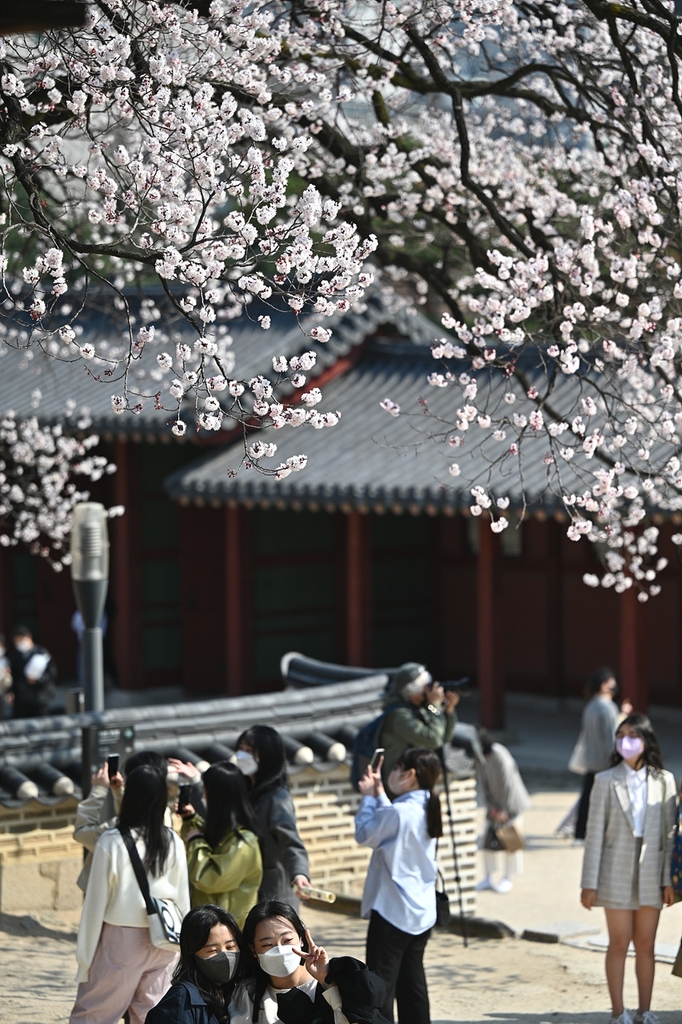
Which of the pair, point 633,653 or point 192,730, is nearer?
point 192,730

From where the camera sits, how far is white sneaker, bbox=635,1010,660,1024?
6.74 metres

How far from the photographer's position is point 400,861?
6.24 m

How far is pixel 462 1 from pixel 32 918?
5.54m

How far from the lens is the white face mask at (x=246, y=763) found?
648 centimetres

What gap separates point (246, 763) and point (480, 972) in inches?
100

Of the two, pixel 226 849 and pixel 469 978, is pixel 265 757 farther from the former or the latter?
pixel 469 978

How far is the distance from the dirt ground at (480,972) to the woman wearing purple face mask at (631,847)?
0.53m

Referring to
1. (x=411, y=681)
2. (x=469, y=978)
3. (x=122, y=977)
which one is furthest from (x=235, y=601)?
(x=122, y=977)

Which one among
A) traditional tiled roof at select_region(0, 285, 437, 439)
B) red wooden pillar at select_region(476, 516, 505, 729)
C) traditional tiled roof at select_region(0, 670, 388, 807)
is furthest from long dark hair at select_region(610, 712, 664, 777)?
traditional tiled roof at select_region(0, 285, 437, 439)

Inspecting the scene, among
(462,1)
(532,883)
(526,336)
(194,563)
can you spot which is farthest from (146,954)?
(194,563)

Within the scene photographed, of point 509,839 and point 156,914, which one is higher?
point 156,914

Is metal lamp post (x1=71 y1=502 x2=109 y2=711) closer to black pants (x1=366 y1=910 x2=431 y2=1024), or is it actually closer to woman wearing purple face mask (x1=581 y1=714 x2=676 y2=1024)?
black pants (x1=366 y1=910 x2=431 y2=1024)

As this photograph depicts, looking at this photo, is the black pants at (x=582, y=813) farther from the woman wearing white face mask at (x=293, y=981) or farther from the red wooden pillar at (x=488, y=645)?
the woman wearing white face mask at (x=293, y=981)

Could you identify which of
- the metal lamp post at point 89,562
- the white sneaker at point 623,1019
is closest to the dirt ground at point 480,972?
the white sneaker at point 623,1019
